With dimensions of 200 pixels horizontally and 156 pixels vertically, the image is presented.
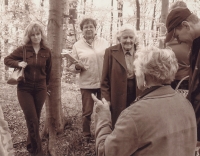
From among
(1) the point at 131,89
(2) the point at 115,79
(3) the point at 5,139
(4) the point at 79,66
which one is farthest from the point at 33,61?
(3) the point at 5,139

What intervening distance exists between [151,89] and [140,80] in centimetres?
13

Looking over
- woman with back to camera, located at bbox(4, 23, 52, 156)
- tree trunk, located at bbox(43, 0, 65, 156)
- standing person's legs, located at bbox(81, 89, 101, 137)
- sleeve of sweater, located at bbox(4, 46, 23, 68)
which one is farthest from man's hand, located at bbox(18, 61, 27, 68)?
standing person's legs, located at bbox(81, 89, 101, 137)

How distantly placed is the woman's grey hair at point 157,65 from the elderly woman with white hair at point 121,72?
214 centimetres

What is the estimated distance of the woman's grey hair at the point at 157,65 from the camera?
2.04 m

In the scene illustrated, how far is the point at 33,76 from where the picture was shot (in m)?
4.49

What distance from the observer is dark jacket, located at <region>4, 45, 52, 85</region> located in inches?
177

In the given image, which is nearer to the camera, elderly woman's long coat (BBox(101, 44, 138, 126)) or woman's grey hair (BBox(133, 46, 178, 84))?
woman's grey hair (BBox(133, 46, 178, 84))

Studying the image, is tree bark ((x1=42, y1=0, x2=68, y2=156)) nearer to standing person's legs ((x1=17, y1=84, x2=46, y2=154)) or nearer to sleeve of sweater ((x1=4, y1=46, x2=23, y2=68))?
standing person's legs ((x1=17, y1=84, x2=46, y2=154))

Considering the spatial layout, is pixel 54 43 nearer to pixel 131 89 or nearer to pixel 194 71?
pixel 131 89

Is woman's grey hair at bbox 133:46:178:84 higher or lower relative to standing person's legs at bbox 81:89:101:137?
higher

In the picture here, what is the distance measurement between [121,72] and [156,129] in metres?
2.41

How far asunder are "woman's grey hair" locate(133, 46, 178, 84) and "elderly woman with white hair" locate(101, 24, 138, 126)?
214 cm

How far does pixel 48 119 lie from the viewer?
4977 mm

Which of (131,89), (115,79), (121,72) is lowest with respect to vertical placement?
(131,89)
